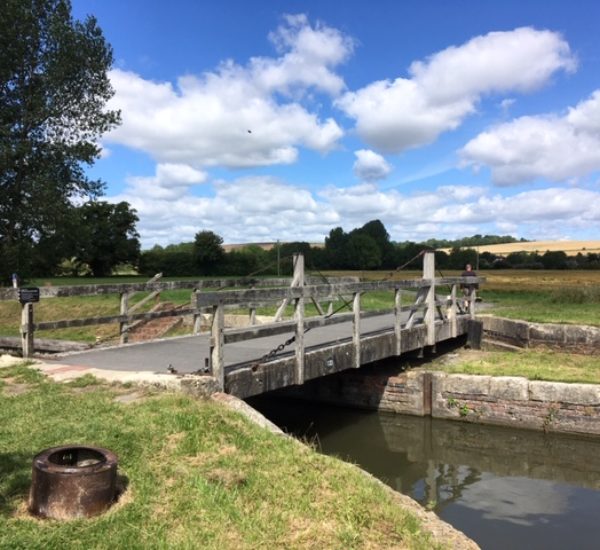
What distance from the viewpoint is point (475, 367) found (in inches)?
460

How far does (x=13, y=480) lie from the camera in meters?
3.90

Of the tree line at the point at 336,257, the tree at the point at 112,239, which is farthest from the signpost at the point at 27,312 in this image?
the tree at the point at 112,239

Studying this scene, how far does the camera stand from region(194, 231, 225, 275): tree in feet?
161

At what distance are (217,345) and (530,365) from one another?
7800 millimetres

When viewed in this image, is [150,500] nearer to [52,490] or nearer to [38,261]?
[52,490]

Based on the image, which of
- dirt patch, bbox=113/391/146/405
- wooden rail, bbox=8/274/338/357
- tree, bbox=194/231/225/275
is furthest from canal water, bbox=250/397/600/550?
tree, bbox=194/231/225/275

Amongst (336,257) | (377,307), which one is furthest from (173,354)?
(336,257)

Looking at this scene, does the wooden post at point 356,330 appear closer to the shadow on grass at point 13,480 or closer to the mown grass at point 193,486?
the mown grass at point 193,486

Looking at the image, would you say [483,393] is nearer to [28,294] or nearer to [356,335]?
[356,335]

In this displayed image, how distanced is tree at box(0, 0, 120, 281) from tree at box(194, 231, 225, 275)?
27.4 meters

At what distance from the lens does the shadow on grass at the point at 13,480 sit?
362 cm

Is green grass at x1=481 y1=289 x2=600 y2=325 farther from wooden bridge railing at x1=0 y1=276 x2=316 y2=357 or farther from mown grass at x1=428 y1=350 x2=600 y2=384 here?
wooden bridge railing at x1=0 y1=276 x2=316 y2=357

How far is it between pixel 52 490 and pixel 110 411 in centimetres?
177

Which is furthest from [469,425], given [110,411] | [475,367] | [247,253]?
[247,253]
